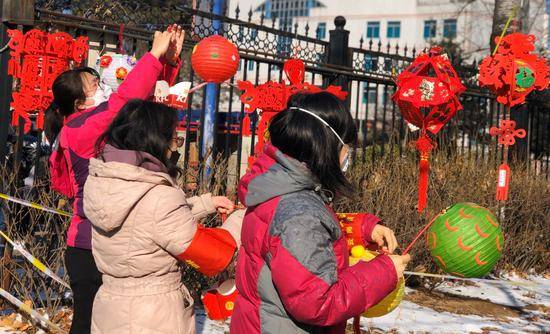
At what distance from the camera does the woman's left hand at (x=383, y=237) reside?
8.75 ft

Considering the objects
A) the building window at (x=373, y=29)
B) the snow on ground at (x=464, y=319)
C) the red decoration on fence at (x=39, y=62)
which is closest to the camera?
the red decoration on fence at (x=39, y=62)

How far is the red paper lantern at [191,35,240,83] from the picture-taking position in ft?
15.7

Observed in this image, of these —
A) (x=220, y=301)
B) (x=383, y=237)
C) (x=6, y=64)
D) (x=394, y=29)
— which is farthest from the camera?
(x=394, y=29)

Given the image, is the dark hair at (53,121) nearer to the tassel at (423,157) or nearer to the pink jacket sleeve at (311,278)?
the pink jacket sleeve at (311,278)

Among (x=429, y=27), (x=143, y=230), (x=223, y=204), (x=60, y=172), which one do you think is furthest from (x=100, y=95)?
(x=429, y=27)

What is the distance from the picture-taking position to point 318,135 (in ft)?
7.20

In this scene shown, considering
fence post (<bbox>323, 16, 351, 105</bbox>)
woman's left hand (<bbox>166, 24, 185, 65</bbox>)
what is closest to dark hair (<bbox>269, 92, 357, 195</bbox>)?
→ woman's left hand (<bbox>166, 24, 185, 65</bbox>)

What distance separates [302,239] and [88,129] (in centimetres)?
149

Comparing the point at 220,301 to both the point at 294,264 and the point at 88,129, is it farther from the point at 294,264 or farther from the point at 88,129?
the point at 294,264

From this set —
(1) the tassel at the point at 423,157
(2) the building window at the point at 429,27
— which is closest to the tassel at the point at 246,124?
(1) the tassel at the point at 423,157

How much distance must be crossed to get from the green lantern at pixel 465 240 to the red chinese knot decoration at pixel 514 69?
3053 mm

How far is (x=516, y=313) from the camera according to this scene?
246 inches

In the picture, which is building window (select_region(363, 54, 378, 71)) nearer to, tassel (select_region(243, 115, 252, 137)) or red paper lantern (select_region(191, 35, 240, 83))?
tassel (select_region(243, 115, 252, 137))

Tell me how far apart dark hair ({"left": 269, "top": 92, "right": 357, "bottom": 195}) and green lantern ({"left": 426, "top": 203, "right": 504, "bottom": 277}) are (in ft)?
3.72
